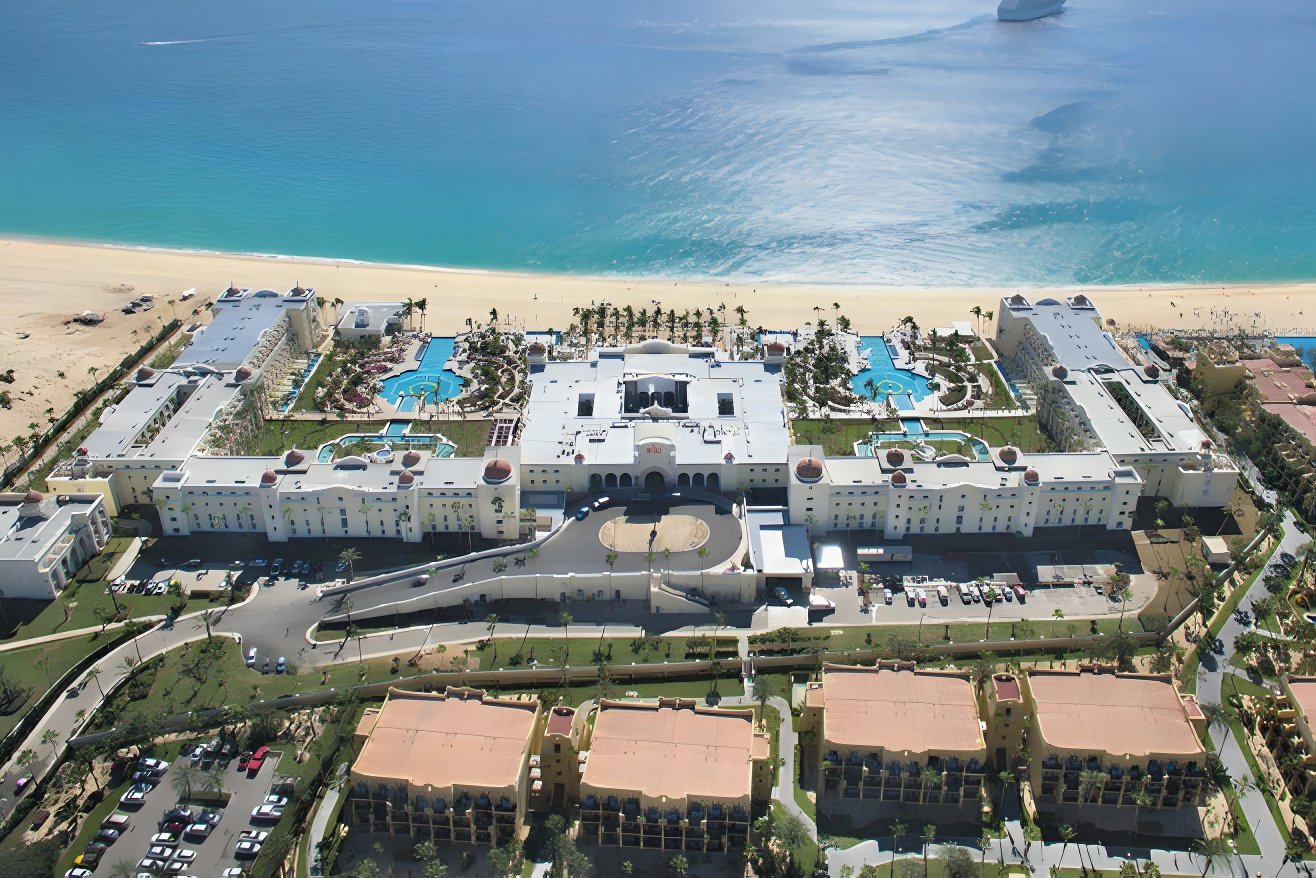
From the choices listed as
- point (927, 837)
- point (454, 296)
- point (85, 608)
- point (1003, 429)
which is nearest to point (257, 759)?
point (85, 608)

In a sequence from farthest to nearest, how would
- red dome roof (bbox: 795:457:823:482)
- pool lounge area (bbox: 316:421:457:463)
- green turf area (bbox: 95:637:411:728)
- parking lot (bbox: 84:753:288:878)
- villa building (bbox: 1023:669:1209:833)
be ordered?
pool lounge area (bbox: 316:421:457:463) → red dome roof (bbox: 795:457:823:482) → green turf area (bbox: 95:637:411:728) → villa building (bbox: 1023:669:1209:833) → parking lot (bbox: 84:753:288:878)

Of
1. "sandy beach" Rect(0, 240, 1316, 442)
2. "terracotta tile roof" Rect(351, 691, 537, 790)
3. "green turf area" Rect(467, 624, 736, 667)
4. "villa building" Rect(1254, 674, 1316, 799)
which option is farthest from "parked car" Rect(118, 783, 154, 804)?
"villa building" Rect(1254, 674, 1316, 799)

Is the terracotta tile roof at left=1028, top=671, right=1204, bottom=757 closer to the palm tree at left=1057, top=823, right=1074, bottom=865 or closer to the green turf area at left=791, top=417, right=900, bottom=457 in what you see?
the palm tree at left=1057, top=823, right=1074, bottom=865

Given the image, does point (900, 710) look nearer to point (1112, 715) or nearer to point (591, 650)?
point (1112, 715)

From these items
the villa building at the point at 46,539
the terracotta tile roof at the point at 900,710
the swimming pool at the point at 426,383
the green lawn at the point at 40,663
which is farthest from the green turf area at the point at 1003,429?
the green lawn at the point at 40,663

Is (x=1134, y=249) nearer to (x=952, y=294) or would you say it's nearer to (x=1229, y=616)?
(x=952, y=294)

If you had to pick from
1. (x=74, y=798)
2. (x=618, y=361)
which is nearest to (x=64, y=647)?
(x=74, y=798)
